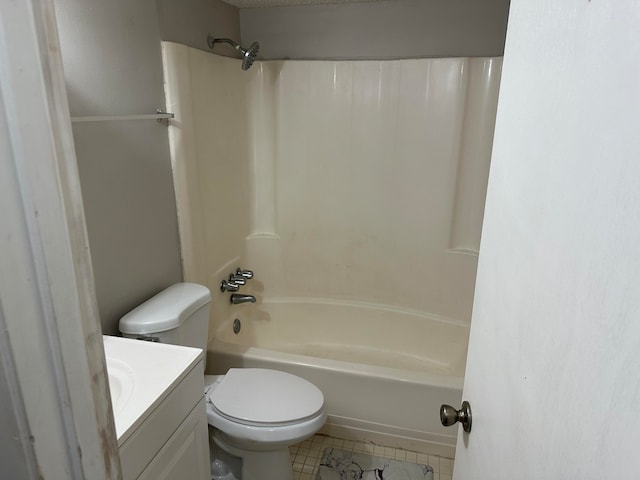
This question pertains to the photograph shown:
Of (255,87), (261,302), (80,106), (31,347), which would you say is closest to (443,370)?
(261,302)

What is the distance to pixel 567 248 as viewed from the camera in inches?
18.3

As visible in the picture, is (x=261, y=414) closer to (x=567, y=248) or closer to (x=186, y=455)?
(x=186, y=455)

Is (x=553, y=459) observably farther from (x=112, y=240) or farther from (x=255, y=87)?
(x=255, y=87)

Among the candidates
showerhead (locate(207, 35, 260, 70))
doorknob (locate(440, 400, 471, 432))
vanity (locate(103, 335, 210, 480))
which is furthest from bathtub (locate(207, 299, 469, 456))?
showerhead (locate(207, 35, 260, 70))

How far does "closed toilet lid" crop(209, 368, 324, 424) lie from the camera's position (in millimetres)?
1524

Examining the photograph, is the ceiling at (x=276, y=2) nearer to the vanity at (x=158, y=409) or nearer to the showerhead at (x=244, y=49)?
the showerhead at (x=244, y=49)

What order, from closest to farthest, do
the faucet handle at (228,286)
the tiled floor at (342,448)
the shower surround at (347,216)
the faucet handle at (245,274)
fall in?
the tiled floor at (342,448) → the shower surround at (347,216) → the faucet handle at (228,286) → the faucet handle at (245,274)

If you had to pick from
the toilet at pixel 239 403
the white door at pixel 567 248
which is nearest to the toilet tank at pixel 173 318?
the toilet at pixel 239 403

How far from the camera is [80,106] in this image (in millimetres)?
1298

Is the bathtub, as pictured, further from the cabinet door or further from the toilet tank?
the cabinet door

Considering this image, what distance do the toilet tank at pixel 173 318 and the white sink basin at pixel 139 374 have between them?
0.52 feet

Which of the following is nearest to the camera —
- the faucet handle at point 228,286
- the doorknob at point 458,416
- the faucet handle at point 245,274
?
the doorknob at point 458,416

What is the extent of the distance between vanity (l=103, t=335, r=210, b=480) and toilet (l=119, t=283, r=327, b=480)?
190 mm

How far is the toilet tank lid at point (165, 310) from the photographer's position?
4.69ft
